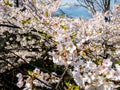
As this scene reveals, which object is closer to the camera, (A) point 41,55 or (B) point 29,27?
(B) point 29,27

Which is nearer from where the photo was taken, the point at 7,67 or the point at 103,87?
the point at 103,87

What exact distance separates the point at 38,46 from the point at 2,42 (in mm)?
842

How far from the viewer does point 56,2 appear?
26.4 ft

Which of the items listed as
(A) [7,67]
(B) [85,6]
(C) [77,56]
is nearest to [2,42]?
(A) [7,67]

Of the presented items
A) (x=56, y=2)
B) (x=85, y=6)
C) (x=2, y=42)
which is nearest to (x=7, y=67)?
(x=2, y=42)

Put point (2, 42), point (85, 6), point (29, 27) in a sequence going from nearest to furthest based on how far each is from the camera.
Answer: point (29, 27) < point (2, 42) < point (85, 6)

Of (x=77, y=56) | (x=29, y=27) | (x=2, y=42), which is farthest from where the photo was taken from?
(x=2, y=42)

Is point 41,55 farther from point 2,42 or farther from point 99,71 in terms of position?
point 99,71

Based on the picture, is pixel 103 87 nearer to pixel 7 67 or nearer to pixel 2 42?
pixel 7 67

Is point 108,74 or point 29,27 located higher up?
point 108,74

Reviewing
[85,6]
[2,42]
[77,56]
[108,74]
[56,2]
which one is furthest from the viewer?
[85,6]

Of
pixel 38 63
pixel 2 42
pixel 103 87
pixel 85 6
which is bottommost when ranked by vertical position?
pixel 85 6

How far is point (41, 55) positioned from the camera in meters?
7.70

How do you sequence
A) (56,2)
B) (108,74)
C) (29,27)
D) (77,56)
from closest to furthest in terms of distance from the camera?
(108,74) → (77,56) → (29,27) → (56,2)
